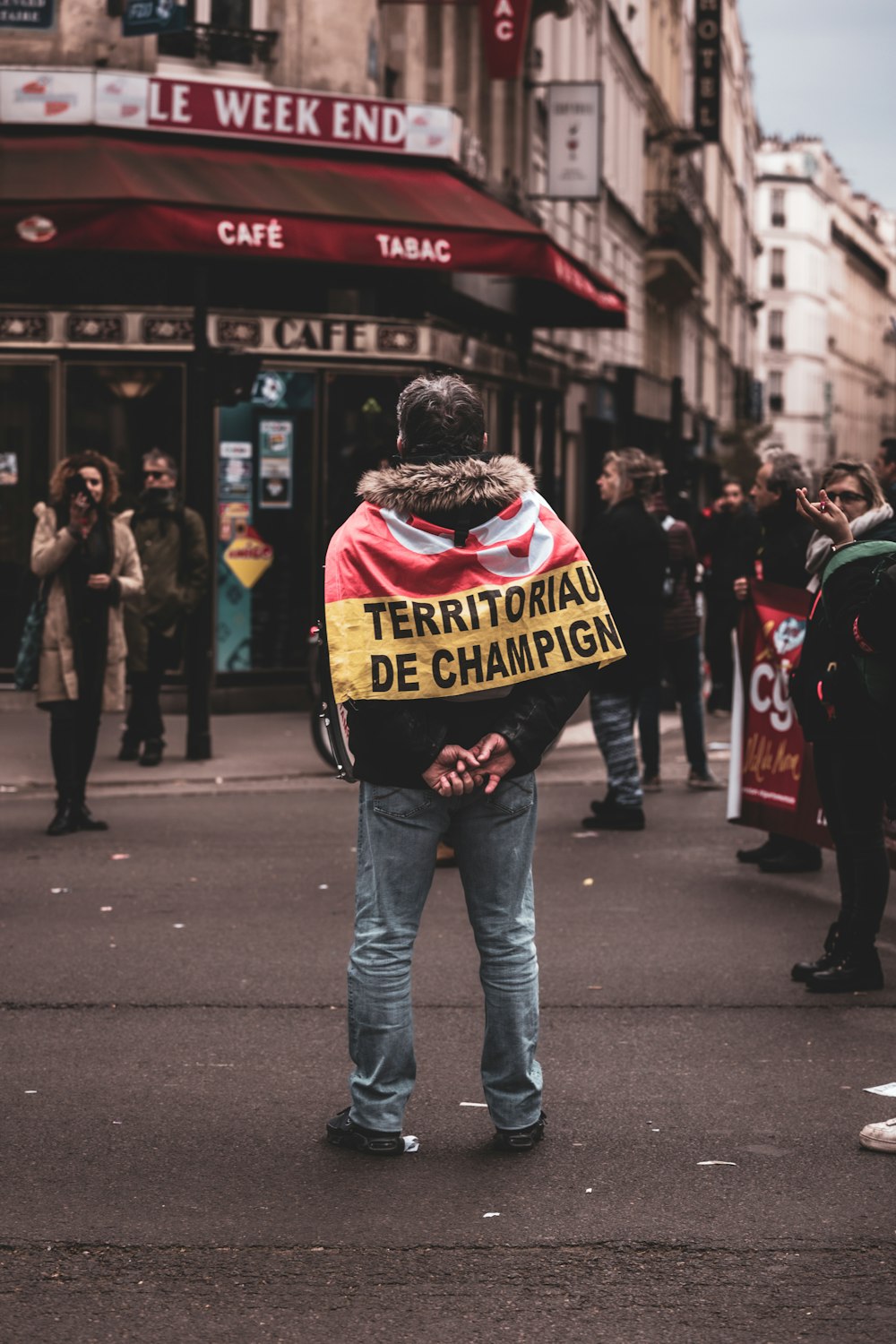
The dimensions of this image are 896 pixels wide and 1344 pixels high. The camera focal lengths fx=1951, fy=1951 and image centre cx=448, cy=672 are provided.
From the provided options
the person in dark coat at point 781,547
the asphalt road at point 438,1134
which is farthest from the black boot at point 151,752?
the person in dark coat at point 781,547

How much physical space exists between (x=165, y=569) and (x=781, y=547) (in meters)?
4.65

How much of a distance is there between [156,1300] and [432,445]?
6.81 ft

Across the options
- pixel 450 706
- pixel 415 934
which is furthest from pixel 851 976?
pixel 450 706

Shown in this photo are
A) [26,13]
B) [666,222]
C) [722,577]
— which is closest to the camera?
[26,13]

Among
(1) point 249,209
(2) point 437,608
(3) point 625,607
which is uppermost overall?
(1) point 249,209

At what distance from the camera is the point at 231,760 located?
12.8 m

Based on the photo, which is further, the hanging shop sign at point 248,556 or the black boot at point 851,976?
the hanging shop sign at point 248,556

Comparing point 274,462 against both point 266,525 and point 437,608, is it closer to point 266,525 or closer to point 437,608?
point 266,525

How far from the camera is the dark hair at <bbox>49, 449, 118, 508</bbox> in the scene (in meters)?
9.79

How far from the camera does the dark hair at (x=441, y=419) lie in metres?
4.75

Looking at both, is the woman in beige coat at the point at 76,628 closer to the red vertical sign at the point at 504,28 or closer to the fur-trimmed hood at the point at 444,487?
the fur-trimmed hood at the point at 444,487

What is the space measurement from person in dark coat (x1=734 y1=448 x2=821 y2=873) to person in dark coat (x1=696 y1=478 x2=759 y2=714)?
563cm

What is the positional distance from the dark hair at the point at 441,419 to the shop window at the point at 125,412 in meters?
10.7

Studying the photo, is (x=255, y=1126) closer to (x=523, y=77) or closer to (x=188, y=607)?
(x=188, y=607)
